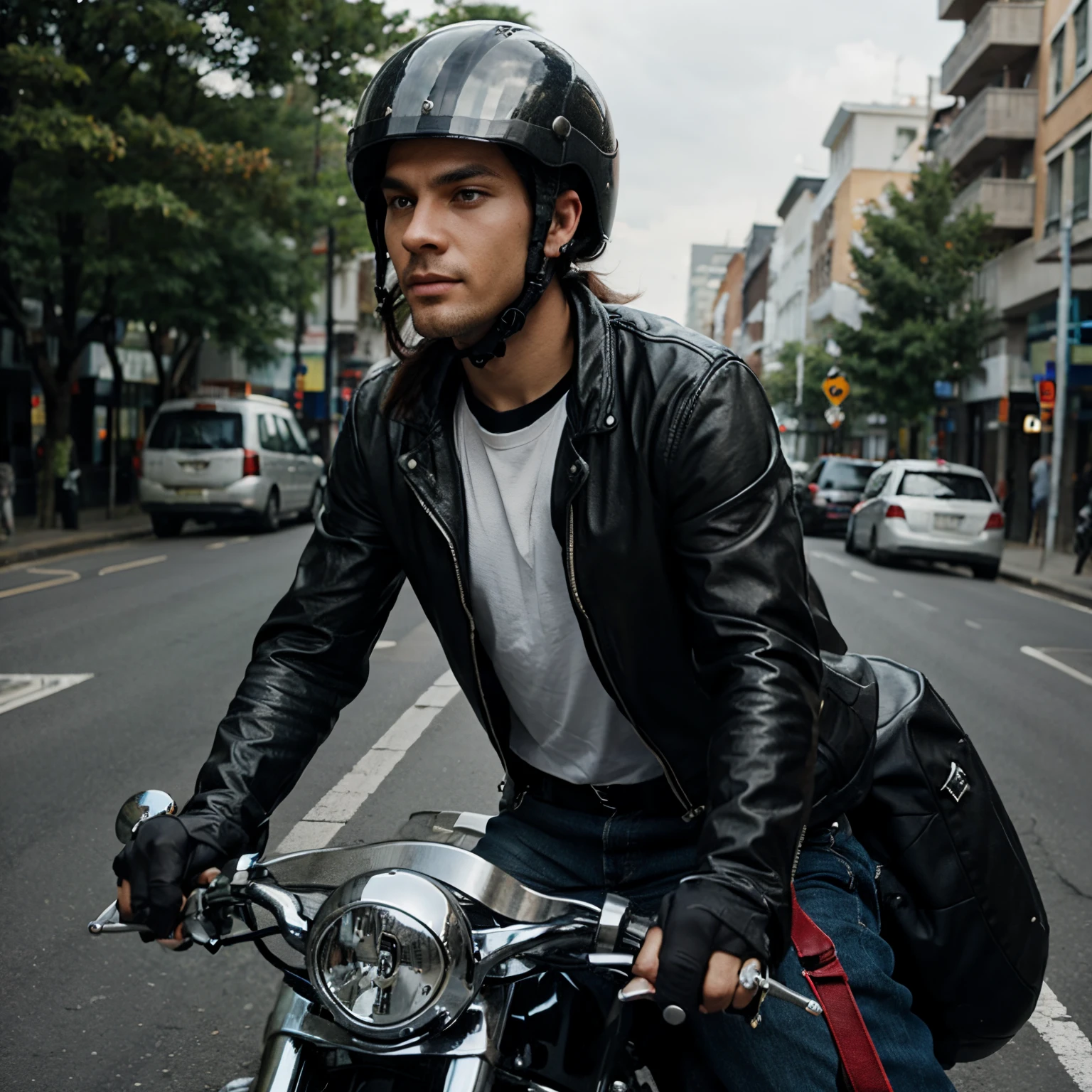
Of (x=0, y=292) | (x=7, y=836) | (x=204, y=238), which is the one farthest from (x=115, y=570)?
(x=7, y=836)

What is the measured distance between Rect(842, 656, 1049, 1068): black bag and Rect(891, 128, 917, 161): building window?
2575 inches

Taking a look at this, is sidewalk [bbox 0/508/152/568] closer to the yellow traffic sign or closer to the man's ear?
the yellow traffic sign

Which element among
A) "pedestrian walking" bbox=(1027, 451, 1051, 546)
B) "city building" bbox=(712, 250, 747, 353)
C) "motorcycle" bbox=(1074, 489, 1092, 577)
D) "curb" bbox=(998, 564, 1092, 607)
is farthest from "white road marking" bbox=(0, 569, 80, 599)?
"city building" bbox=(712, 250, 747, 353)

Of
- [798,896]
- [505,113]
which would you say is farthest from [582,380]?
[798,896]

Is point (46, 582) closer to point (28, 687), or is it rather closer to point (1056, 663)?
point (28, 687)

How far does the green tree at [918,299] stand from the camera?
34.9 metres

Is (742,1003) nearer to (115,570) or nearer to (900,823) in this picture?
(900,823)

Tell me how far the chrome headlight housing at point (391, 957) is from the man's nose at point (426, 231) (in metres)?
0.87

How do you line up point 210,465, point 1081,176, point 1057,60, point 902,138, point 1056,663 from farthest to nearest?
point 902,138, point 1057,60, point 1081,176, point 210,465, point 1056,663

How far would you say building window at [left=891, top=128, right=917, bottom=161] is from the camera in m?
63.7

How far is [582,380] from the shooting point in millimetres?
2027

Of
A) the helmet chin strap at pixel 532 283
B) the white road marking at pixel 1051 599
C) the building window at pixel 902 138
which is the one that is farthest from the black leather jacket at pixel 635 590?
the building window at pixel 902 138

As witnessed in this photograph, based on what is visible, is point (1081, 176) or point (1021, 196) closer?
point (1081, 176)

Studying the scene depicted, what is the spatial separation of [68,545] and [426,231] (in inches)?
735
